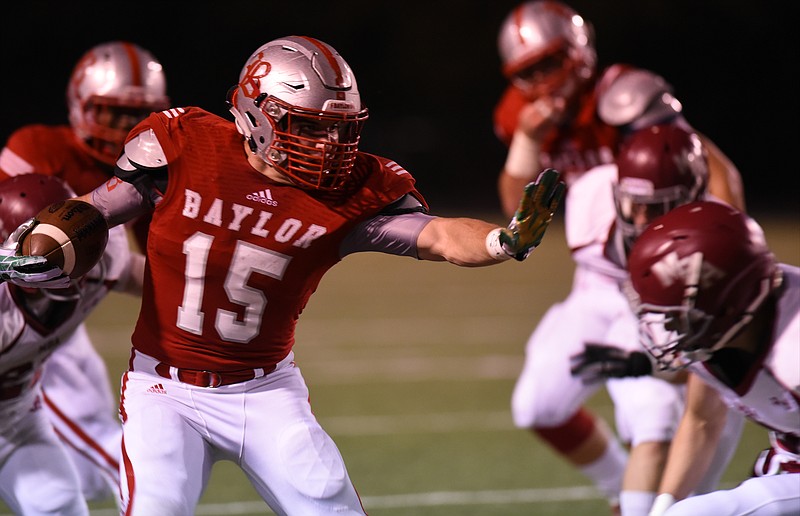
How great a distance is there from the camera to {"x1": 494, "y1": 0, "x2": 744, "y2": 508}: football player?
14.5 feet

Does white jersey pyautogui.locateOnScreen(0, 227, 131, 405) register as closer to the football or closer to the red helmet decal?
the football

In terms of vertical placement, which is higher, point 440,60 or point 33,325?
point 33,325

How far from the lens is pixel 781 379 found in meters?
2.67

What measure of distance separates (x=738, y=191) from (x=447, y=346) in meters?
→ 3.92

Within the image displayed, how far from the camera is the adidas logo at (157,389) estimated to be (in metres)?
2.96

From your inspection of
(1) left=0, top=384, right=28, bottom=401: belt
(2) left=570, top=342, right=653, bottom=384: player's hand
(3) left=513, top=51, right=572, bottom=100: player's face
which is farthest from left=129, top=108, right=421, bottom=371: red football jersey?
(3) left=513, top=51, right=572, bottom=100: player's face

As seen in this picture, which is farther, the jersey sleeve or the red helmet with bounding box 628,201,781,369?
the jersey sleeve

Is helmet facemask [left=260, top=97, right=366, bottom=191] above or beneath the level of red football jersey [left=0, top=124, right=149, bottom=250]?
above

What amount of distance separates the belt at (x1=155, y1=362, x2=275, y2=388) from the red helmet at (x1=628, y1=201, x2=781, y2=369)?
1.03m

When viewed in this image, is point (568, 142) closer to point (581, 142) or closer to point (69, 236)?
point (581, 142)

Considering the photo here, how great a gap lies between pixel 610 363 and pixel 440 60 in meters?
14.6

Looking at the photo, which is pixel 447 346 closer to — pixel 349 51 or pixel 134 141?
pixel 134 141

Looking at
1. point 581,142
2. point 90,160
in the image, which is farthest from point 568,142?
point 90,160

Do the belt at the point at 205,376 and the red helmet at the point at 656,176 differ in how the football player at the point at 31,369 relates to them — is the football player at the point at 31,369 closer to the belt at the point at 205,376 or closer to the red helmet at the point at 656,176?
the belt at the point at 205,376
